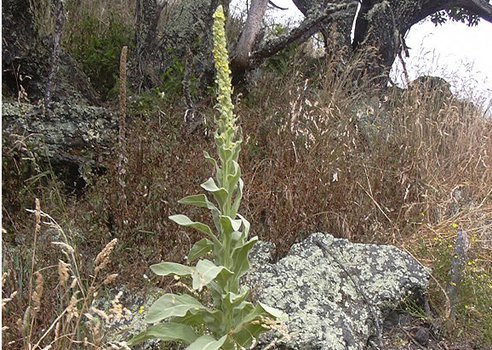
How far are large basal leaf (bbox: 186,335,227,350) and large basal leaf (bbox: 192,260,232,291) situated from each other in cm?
22

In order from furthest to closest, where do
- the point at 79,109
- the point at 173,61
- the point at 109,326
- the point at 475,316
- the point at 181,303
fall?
the point at 173,61 → the point at 79,109 → the point at 475,316 → the point at 109,326 → the point at 181,303

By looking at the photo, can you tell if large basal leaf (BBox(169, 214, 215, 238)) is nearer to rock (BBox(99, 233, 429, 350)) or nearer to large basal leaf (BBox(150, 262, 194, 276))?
large basal leaf (BBox(150, 262, 194, 276))

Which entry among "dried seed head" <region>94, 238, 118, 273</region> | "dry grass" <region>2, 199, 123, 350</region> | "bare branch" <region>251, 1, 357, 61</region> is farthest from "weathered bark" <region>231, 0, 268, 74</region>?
"dried seed head" <region>94, 238, 118, 273</region>

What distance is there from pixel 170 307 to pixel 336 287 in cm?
106

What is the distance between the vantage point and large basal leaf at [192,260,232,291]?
1.75m

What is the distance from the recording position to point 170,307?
201 centimetres

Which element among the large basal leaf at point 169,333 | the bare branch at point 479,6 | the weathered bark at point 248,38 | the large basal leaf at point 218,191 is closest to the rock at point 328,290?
the large basal leaf at point 169,333

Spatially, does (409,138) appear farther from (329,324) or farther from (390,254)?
(329,324)

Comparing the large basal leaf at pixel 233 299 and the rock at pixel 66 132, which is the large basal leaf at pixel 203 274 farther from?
the rock at pixel 66 132

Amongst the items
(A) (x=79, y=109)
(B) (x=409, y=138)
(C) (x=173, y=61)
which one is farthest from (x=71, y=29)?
(B) (x=409, y=138)

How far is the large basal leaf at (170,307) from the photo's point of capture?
197 cm

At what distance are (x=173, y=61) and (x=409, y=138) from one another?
2.00 meters

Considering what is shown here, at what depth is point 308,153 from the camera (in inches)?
150

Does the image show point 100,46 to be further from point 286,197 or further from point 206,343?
point 206,343
